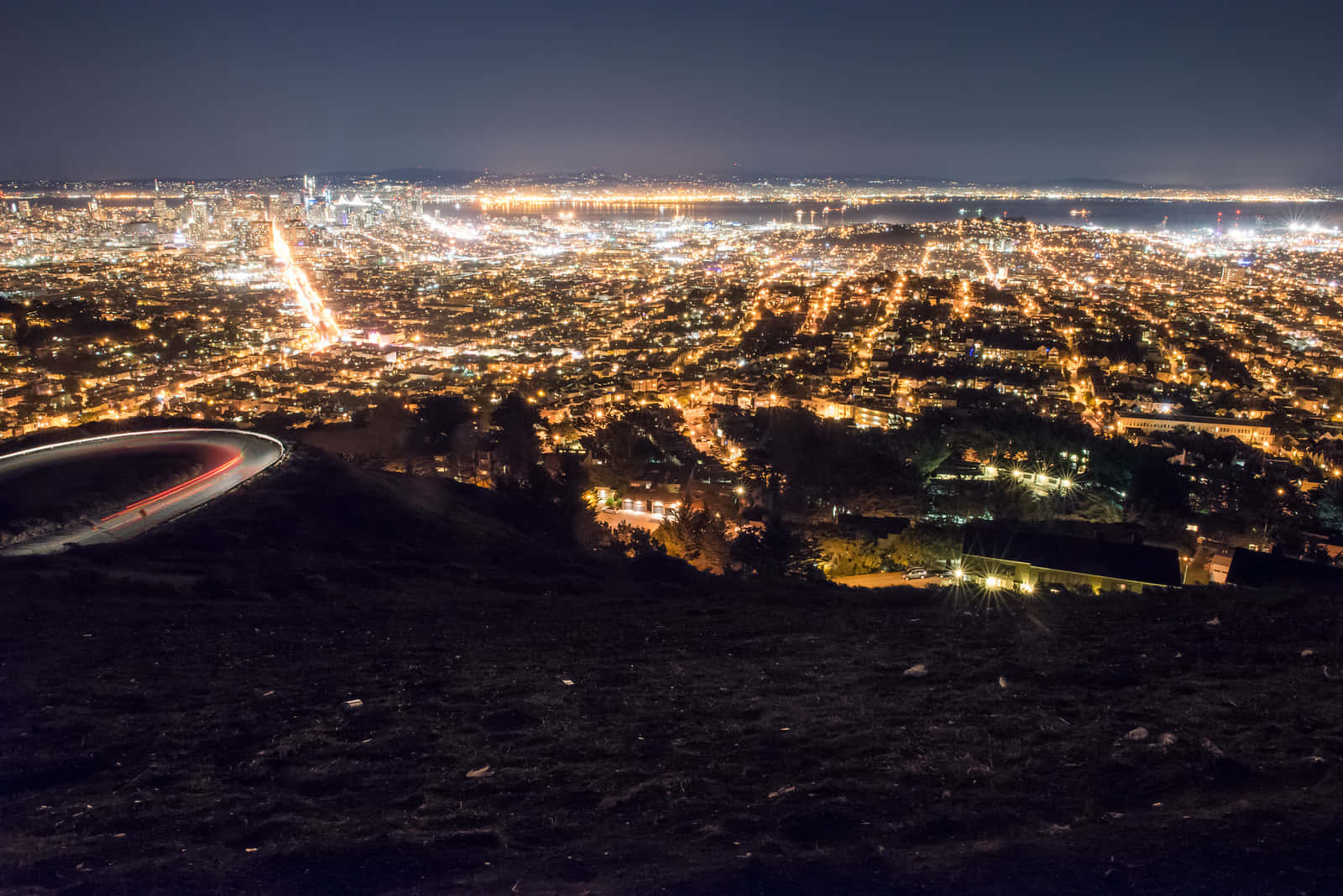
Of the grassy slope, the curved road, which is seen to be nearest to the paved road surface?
the grassy slope

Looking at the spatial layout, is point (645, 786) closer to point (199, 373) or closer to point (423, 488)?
point (423, 488)

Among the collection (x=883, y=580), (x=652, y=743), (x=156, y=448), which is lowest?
(x=883, y=580)

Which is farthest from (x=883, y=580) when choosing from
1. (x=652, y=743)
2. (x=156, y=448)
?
(x=156, y=448)

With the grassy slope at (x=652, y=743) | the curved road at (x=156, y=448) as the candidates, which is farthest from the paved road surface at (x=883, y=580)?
the curved road at (x=156, y=448)

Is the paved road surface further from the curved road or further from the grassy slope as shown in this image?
the curved road

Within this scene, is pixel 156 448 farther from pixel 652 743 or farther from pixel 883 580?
pixel 652 743

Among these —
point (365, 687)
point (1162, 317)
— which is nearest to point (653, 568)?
point (365, 687)
